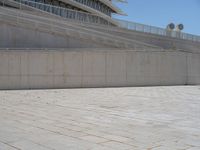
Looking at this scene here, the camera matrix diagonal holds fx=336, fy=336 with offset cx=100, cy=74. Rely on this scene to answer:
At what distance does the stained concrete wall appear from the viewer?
2067 centimetres

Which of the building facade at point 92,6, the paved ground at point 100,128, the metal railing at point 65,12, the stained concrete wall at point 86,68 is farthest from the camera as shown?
the building facade at point 92,6

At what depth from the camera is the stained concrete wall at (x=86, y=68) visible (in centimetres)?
2067

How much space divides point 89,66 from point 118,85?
2356mm

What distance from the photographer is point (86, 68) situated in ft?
71.6

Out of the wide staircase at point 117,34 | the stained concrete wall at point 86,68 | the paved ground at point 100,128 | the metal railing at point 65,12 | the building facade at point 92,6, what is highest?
the building facade at point 92,6

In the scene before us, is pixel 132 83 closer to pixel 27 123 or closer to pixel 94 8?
pixel 27 123

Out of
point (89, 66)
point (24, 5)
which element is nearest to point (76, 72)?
point (89, 66)

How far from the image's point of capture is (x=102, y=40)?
25.7m

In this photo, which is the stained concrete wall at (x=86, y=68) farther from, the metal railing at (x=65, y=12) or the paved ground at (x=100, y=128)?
the metal railing at (x=65, y=12)

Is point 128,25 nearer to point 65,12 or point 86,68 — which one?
point 65,12

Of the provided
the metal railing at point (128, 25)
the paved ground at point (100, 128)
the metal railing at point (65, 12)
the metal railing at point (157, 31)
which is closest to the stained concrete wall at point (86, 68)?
the paved ground at point (100, 128)

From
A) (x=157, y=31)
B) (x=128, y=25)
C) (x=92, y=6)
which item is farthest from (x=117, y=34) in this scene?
(x=92, y=6)

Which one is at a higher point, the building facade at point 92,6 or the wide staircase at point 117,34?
the building facade at point 92,6

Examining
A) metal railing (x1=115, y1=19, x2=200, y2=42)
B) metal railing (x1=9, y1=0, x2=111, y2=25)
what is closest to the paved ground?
metal railing (x1=115, y1=19, x2=200, y2=42)
